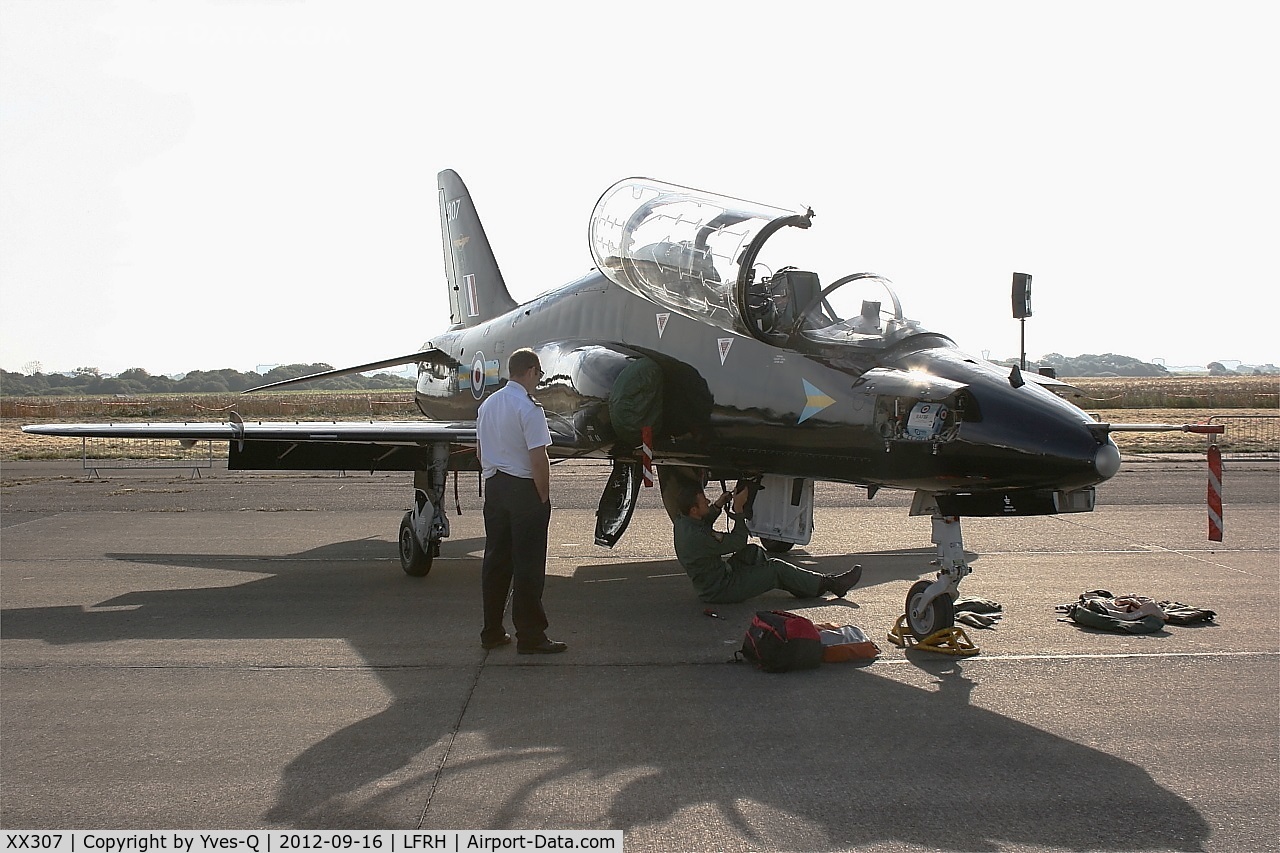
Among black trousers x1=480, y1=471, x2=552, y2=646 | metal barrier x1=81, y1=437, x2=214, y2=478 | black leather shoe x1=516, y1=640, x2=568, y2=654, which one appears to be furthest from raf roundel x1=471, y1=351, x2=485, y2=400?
metal barrier x1=81, y1=437, x2=214, y2=478

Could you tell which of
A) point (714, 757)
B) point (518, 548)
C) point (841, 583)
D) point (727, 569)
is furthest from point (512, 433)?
point (841, 583)

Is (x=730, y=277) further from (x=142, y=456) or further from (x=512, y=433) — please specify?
(x=142, y=456)

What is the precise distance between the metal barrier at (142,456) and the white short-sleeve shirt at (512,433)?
17133 millimetres

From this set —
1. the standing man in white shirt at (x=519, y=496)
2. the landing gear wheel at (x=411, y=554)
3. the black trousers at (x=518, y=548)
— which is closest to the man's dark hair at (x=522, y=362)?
the standing man in white shirt at (x=519, y=496)

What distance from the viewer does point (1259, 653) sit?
280 inches

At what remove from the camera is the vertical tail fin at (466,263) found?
51.5 ft

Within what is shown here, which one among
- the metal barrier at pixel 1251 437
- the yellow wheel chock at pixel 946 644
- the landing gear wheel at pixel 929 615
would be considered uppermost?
the metal barrier at pixel 1251 437

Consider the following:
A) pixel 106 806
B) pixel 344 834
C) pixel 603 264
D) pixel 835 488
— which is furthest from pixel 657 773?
pixel 835 488

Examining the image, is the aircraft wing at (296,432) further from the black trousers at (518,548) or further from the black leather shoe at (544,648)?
the black leather shoe at (544,648)

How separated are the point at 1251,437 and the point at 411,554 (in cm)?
2930

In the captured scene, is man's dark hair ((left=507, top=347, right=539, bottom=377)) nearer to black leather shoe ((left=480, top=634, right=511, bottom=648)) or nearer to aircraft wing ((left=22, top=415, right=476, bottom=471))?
black leather shoe ((left=480, top=634, right=511, bottom=648))

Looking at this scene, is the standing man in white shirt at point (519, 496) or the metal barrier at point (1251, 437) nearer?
the standing man in white shirt at point (519, 496)

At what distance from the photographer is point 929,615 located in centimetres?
726

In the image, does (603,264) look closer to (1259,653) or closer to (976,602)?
(976,602)
